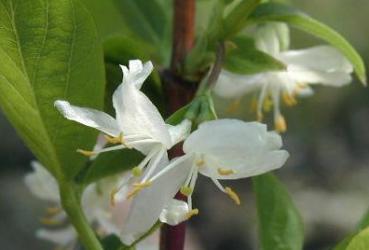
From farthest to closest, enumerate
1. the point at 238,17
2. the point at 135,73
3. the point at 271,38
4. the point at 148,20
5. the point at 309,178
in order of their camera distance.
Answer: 1. the point at 309,178
2. the point at 148,20
3. the point at 271,38
4. the point at 238,17
5. the point at 135,73

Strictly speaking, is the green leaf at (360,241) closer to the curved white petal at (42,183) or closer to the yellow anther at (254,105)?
the yellow anther at (254,105)

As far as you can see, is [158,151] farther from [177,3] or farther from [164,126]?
[177,3]

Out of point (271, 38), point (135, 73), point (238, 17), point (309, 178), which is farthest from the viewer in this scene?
point (309, 178)

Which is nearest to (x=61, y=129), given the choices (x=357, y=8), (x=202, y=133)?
(x=202, y=133)

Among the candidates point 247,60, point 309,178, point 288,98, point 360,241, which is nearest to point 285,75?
point 288,98

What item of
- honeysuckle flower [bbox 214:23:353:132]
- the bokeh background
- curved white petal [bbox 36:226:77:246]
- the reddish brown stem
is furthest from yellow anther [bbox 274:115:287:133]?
the bokeh background

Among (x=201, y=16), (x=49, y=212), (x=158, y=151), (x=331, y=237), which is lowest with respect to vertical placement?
(x=331, y=237)

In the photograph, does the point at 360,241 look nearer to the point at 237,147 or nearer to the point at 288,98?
the point at 237,147

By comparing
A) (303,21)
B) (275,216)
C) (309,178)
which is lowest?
(309,178)

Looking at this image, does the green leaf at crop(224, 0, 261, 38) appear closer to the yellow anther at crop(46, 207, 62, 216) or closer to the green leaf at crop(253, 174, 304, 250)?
the green leaf at crop(253, 174, 304, 250)
